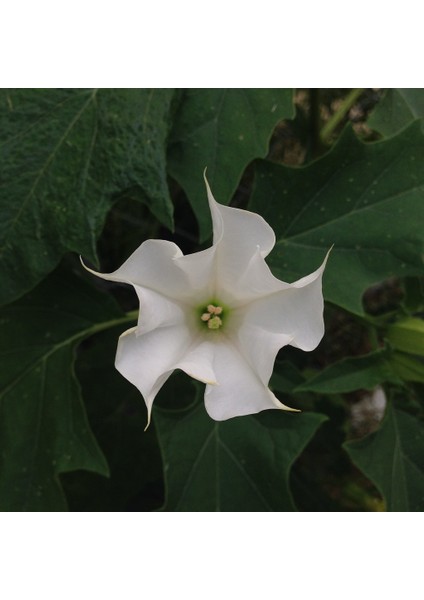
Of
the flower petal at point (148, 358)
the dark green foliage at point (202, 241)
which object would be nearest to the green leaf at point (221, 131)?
the dark green foliage at point (202, 241)

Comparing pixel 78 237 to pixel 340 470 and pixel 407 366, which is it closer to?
pixel 407 366

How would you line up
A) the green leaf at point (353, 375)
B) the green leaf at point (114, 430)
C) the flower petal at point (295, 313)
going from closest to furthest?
1. the flower petal at point (295, 313)
2. the green leaf at point (353, 375)
3. the green leaf at point (114, 430)

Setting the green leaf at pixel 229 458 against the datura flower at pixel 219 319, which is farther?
the green leaf at pixel 229 458

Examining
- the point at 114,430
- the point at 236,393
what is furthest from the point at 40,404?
the point at 236,393

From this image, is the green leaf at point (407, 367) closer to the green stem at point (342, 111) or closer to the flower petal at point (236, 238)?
the flower petal at point (236, 238)

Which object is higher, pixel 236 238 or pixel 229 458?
pixel 236 238

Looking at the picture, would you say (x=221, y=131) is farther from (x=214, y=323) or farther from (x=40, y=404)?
(x=40, y=404)

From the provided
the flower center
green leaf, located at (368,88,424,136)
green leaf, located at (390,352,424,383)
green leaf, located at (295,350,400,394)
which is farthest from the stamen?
green leaf, located at (368,88,424,136)
